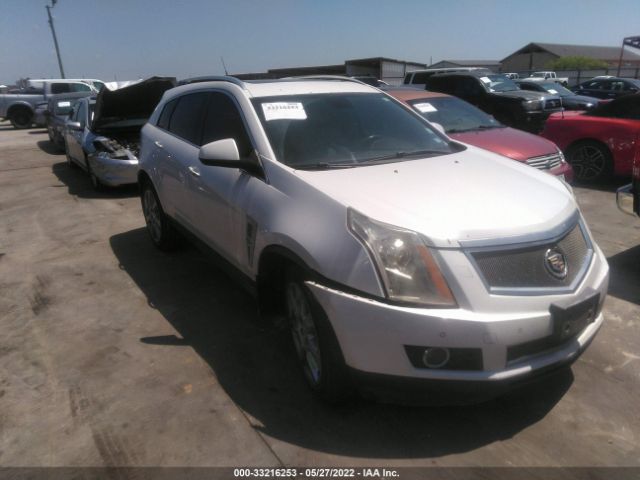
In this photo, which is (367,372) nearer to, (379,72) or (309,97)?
(309,97)

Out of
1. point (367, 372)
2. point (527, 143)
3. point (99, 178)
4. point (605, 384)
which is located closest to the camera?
point (367, 372)

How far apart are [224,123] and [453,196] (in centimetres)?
187

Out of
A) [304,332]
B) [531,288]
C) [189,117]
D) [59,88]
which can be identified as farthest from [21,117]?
[531,288]

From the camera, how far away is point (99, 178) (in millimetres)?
8164

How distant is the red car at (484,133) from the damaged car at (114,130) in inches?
165

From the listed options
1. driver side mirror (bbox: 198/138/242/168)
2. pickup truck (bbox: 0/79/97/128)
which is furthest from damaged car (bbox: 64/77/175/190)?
pickup truck (bbox: 0/79/97/128)

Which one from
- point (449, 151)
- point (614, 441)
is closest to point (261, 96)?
point (449, 151)

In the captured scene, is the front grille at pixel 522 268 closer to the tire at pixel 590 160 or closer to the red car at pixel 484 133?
the red car at pixel 484 133

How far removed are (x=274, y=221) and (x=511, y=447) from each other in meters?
1.68

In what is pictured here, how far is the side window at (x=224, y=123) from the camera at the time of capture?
11.1ft

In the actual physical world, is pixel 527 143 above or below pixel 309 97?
below

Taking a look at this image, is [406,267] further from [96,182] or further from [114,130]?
[114,130]

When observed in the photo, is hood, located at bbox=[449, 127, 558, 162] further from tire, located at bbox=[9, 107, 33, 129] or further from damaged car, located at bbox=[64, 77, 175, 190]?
tire, located at bbox=[9, 107, 33, 129]

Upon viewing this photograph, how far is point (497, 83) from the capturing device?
12.2m
